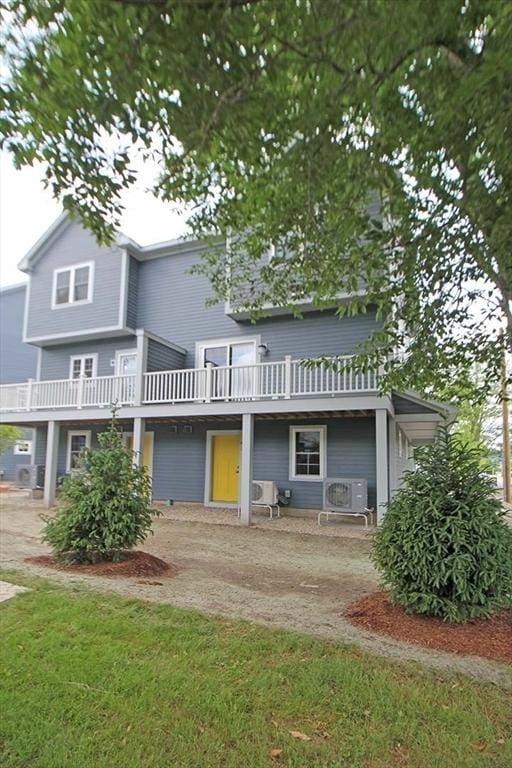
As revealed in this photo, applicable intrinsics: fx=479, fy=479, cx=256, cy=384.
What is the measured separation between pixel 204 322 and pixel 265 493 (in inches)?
218

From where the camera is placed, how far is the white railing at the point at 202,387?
11023 mm

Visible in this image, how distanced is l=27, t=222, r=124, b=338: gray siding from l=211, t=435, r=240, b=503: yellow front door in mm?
5172

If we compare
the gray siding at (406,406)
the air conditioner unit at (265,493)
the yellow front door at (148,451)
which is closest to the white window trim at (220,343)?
the yellow front door at (148,451)

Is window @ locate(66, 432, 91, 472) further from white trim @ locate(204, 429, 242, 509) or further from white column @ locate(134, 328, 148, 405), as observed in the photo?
white trim @ locate(204, 429, 242, 509)

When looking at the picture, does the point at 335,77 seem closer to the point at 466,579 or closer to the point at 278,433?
the point at 466,579

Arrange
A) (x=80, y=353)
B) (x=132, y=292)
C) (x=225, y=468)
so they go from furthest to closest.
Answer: (x=80, y=353), (x=132, y=292), (x=225, y=468)

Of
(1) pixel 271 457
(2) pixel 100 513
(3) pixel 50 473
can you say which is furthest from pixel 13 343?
(2) pixel 100 513

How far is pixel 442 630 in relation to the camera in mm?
4348

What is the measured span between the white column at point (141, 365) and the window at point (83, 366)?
3.71 meters

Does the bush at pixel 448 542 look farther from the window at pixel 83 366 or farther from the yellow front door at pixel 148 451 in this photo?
the window at pixel 83 366

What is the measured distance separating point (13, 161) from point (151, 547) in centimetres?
672

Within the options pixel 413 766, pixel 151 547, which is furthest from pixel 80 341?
pixel 413 766

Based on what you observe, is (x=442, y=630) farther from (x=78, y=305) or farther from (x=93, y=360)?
(x=78, y=305)

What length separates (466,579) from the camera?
14.5 feet
